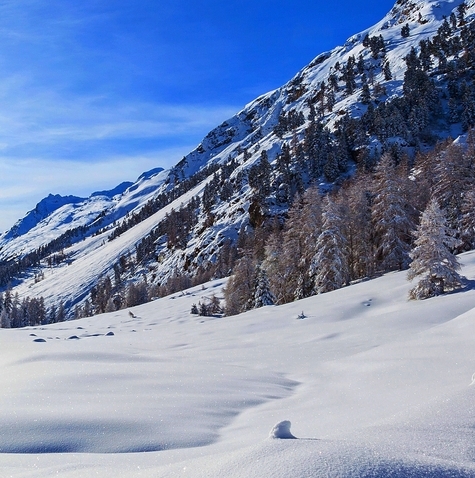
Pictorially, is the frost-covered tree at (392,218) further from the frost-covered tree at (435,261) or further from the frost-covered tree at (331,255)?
the frost-covered tree at (435,261)

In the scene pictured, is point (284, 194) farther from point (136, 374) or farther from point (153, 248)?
point (136, 374)

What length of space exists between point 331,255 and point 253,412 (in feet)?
90.8

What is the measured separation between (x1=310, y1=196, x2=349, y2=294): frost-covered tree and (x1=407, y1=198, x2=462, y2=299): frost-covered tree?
11622 millimetres

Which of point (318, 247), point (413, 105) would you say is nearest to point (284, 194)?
point (413, 105)

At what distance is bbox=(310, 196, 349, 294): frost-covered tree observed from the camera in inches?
1267

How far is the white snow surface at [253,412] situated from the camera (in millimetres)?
2643

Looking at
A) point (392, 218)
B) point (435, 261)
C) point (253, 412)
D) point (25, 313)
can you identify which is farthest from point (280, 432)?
point (25, 313)

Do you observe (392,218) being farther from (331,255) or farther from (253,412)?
(253,412)

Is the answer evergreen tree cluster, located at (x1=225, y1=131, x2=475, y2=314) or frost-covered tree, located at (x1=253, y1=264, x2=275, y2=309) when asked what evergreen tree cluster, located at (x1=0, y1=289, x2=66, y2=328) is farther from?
frost-covered tree, located at (x1=253, y1=264, x2=275, y2=309)

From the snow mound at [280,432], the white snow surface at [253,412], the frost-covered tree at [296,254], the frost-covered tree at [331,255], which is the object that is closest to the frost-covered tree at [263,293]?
the frost-covered tree at [296,254]

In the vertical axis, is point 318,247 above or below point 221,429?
above

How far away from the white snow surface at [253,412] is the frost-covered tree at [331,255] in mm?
18767

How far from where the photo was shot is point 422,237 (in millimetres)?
20391

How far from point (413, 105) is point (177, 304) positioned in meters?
89.7
